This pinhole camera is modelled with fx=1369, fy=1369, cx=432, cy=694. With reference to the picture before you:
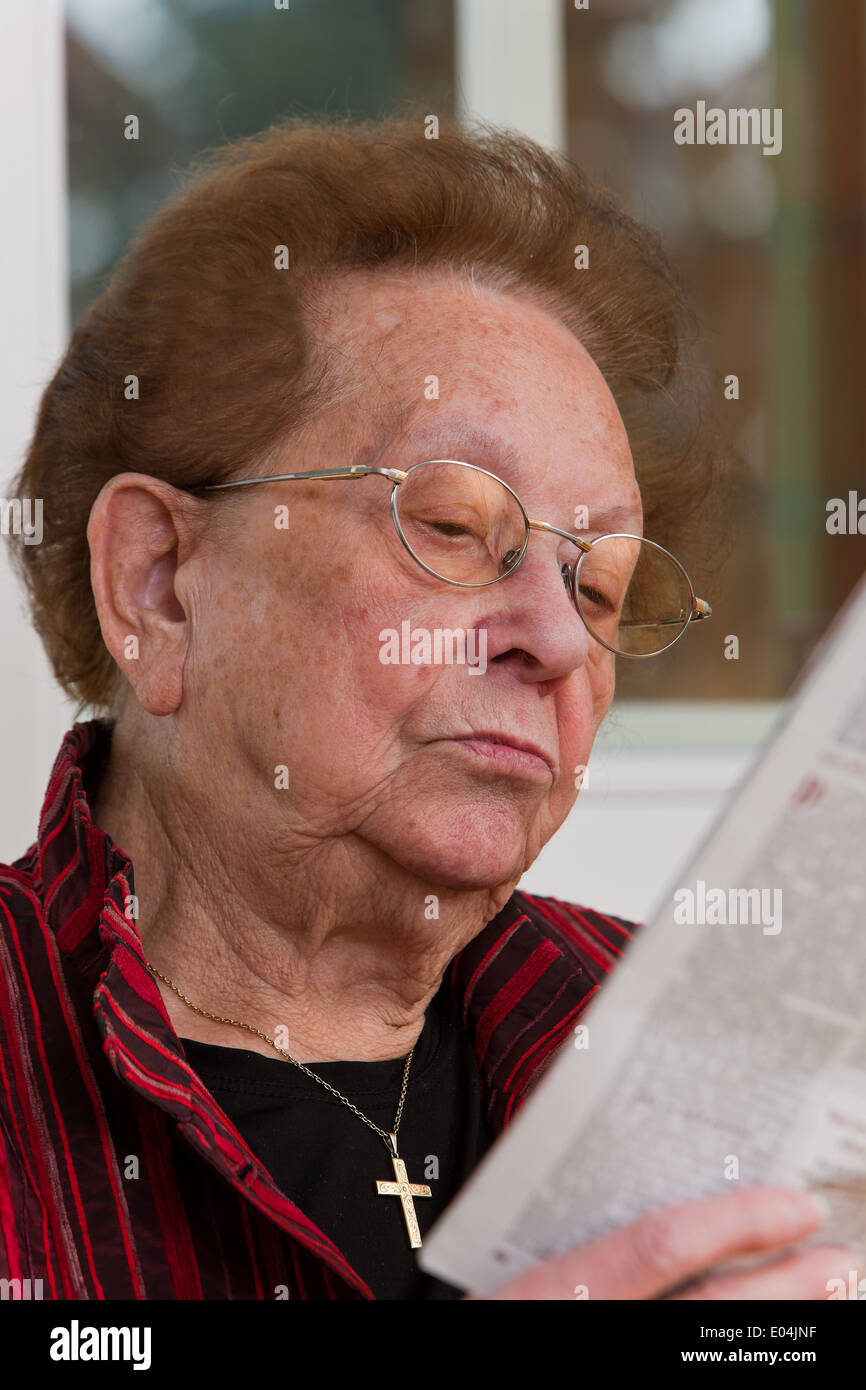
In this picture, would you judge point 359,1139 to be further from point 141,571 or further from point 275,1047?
point 141,571


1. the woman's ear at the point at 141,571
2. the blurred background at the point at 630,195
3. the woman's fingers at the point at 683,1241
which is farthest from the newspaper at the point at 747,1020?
the blurred background at the point at 630,195

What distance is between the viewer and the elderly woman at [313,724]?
3.18ft

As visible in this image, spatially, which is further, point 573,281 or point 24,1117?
point 573,281

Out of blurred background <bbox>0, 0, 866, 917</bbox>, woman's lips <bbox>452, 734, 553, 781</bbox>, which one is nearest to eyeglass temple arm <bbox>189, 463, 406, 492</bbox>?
woman's lips <bbox>452, 734, 553, 781</bbox>

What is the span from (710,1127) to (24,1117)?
0.51m

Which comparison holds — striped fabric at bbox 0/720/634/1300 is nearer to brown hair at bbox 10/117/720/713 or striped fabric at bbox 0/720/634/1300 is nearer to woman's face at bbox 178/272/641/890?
woman's face at bbox 178/272/641/890

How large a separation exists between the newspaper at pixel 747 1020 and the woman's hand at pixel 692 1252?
2 cm

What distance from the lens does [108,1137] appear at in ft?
3.15

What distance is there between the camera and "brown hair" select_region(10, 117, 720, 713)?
1150 millimetres

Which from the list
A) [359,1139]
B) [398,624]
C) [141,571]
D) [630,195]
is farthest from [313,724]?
[630,195]

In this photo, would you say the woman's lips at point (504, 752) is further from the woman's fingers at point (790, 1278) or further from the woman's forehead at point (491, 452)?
the woman's fingers at point (790, 1278)

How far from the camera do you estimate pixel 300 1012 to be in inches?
44.6
